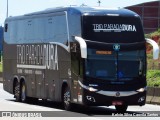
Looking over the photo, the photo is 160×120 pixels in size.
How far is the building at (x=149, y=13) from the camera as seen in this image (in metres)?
101

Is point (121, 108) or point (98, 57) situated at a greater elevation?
point (98, 57)

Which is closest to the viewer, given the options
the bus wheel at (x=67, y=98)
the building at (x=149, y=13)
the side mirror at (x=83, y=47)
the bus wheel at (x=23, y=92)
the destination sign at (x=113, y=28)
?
the side mirror at (x=83, y=47)

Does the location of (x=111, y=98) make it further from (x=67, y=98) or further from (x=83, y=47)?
(x=67, y=98)

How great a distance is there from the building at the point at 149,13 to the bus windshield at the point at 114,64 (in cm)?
7609

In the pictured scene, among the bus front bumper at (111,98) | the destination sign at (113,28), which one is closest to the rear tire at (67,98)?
the bus front bumper at (111,98)

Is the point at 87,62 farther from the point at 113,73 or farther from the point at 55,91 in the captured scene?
the point at 55,91

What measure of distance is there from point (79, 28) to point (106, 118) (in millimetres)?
3520

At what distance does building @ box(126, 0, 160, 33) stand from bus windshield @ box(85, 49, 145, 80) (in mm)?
76091

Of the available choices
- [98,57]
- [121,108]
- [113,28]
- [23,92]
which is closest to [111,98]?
[98,57]

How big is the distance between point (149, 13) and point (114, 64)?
7765 centimetres

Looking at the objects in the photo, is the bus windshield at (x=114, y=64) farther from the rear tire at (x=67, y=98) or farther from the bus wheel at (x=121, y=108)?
the rear tire at (x=67, y=98)

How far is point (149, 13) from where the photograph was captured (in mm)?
101312

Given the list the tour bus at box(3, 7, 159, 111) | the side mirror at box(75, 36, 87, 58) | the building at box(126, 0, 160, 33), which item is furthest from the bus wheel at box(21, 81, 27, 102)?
the building at box(126, 0, 160, 33)

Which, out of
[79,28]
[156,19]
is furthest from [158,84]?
[156,19]
